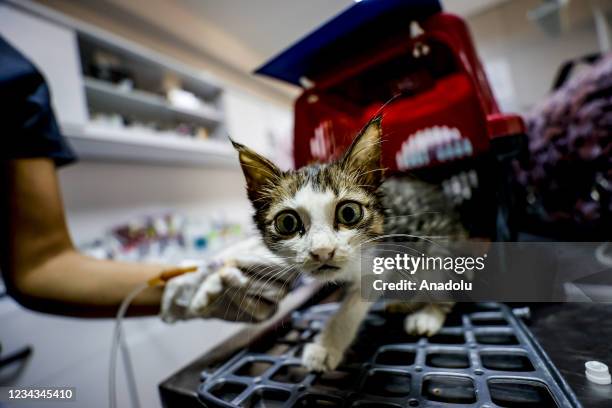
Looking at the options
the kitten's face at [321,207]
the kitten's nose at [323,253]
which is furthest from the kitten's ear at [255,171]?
the kitten's nose at [323,253]

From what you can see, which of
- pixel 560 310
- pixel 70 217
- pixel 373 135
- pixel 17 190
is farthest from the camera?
pixel 70 217

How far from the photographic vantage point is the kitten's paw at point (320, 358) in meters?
0.35

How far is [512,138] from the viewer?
358mm

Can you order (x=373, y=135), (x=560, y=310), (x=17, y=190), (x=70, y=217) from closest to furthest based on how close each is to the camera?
(x=373, y=135), (x=560, y=310), (x=17, y=190), (x=70, y=217)

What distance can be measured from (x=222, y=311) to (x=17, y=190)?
49 cm

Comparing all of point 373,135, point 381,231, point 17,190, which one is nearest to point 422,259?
point 381,231

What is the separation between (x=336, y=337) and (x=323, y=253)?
0.55ft

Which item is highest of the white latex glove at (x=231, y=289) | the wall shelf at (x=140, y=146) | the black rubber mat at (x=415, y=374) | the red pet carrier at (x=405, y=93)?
the wall shelf at (x=140, y=146)

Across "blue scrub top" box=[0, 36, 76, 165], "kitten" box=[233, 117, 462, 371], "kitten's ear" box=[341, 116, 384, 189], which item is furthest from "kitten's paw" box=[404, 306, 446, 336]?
"blue scrub top" box=[0, 36, 76, 165]

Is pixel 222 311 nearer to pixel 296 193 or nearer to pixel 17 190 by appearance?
pixel 296 193

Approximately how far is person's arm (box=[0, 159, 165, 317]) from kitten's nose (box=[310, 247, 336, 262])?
0.35 metres

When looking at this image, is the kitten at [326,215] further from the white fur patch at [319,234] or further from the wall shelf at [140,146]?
the wall shelf at [140,146]

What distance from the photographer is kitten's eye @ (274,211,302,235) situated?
0.35m

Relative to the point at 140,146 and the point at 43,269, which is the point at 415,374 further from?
the point at 140,146
